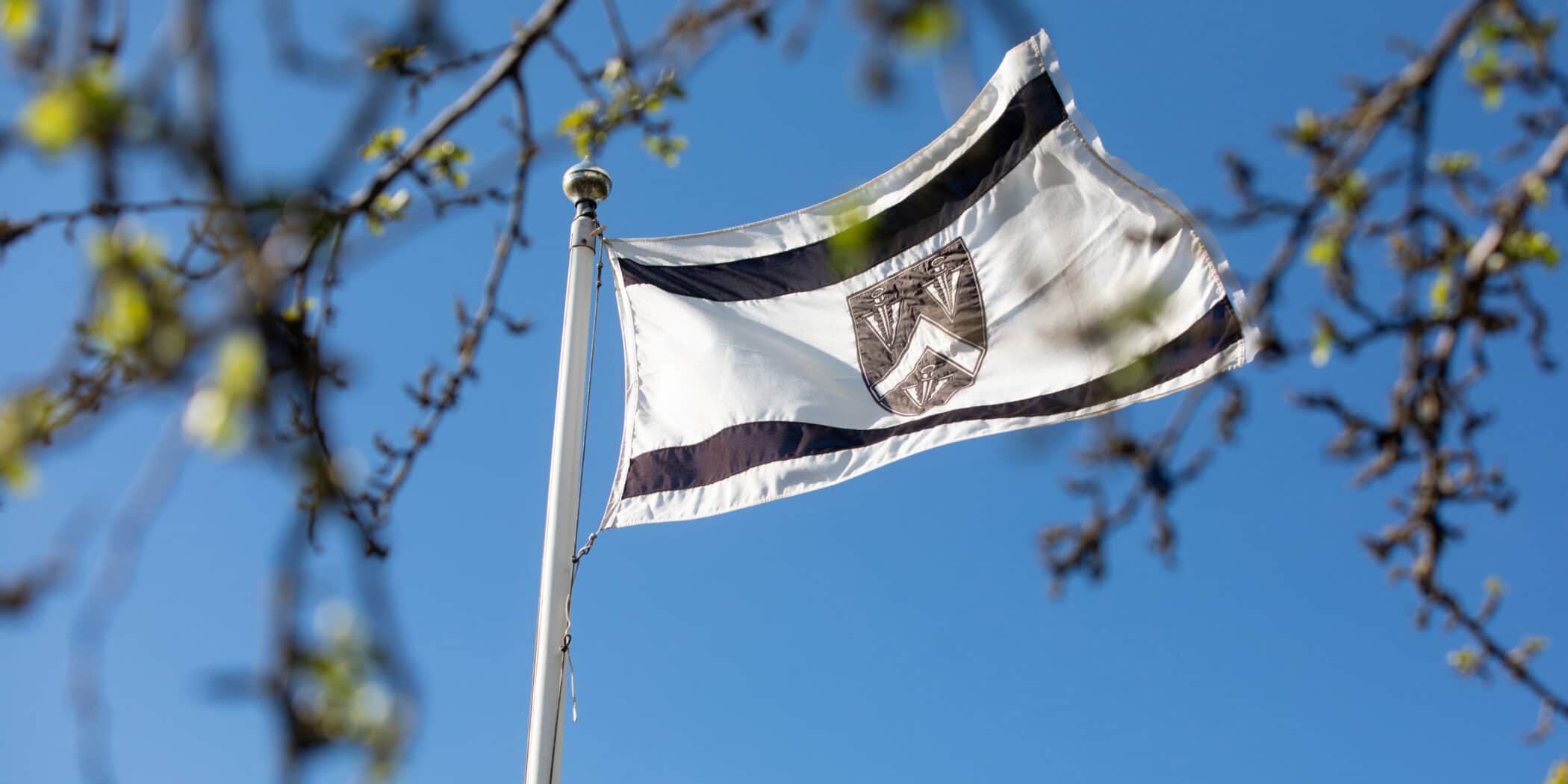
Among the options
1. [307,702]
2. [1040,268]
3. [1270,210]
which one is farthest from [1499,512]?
[1040,268]

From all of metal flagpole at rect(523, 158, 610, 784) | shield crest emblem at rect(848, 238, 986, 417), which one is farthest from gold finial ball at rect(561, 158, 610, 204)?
shield crest emblem at rect(848, 238, 986, 417)

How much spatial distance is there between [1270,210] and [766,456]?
404 centimetres

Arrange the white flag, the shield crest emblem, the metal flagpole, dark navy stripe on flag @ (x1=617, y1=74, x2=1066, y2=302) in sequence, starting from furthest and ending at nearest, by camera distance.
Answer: dark navy stripe on flag @ (x1=617, y1=74, x2=1066, y2=302), the shield crest emblem, the white flag, the metal flagpole

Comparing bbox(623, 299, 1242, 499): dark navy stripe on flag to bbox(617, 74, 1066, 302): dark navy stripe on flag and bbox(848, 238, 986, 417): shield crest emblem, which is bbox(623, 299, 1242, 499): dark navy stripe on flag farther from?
bbox(617, 74, 1066, 302): dark navy stripe on flag

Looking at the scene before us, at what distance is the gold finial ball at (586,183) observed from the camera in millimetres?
7398

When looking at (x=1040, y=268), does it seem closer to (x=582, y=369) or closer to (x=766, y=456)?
(x=766, y=456)

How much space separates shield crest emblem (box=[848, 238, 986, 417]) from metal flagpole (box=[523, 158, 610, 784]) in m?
1.47

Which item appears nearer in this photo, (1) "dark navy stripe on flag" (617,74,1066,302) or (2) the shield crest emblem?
(2) the shield crest emblem

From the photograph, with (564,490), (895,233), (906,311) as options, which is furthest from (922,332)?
(564,490)

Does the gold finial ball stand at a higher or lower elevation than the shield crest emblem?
higher

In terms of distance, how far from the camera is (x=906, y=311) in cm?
691

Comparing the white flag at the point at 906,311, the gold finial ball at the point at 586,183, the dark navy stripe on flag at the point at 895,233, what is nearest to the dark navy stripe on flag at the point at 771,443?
the white flag at the point at 906,311

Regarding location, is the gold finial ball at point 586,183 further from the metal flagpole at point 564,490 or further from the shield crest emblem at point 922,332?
the shield crest emblem at point 922,332

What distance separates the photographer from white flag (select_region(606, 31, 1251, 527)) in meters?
6.25
